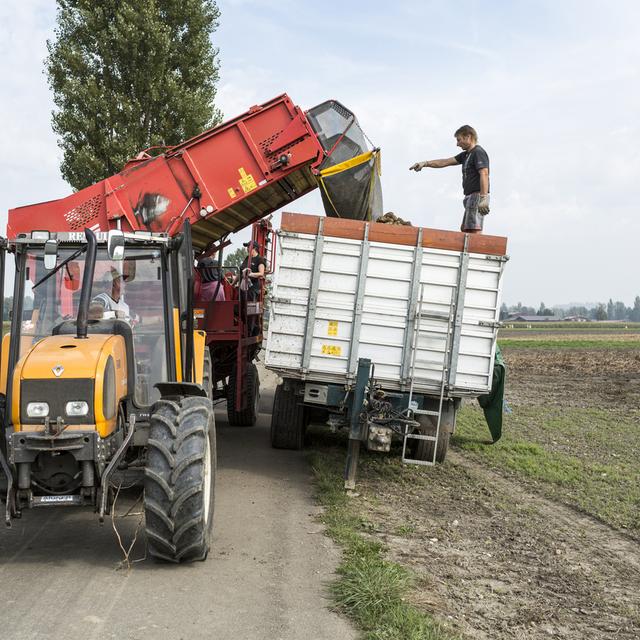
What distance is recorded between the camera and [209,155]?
9.83m

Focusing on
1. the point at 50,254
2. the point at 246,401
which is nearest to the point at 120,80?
the point at 246,401

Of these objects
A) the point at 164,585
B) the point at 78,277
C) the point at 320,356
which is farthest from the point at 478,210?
the point at 164,585

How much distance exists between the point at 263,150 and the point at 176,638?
21.9ft

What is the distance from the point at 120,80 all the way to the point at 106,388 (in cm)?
1427

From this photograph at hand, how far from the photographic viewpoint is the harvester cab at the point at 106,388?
207 inches

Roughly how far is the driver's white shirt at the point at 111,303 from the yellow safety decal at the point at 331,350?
2.71 m

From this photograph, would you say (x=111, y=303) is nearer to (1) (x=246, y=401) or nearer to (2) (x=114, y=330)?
(2) (x=114, y=330)

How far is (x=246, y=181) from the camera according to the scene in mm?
9914

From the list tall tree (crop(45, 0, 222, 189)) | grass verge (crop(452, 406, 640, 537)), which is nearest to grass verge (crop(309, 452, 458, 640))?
grass verge (crop(452, 406, 640, 537))

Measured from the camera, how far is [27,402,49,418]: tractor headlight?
17.3 ft

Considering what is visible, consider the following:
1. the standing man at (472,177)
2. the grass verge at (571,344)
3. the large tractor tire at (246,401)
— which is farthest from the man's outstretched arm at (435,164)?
the grass verge at (571,344)

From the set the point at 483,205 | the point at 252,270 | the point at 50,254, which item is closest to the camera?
the point at 50,254

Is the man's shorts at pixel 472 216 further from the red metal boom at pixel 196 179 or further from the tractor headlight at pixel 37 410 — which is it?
the tractor headlight at pixel 37 410

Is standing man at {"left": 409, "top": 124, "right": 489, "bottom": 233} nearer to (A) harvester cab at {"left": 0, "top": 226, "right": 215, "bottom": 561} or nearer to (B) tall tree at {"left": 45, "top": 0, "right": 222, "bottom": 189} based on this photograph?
(A) harvester cab at {"left": 0, "top": 226, "right": 215, "bottom": 561}
